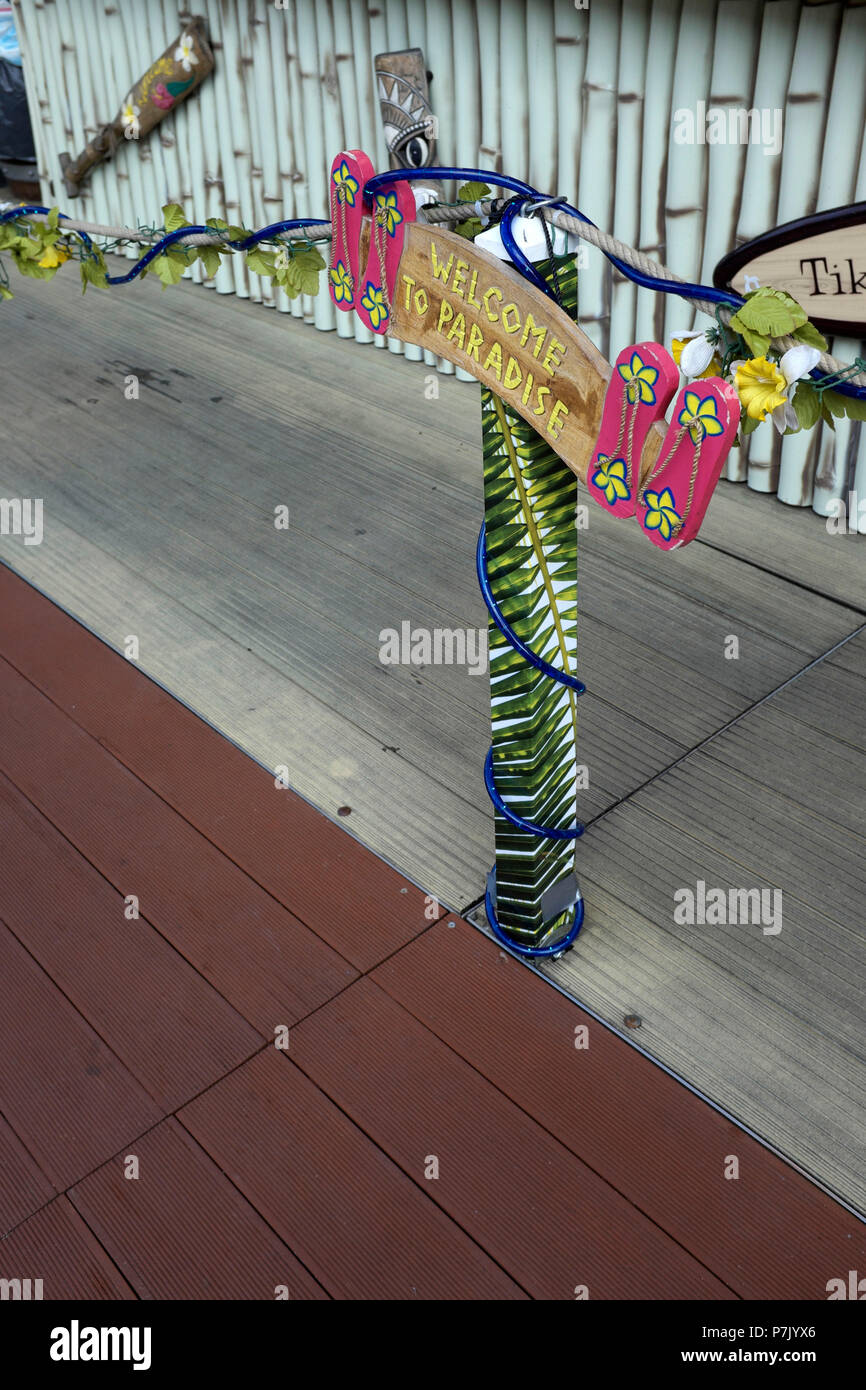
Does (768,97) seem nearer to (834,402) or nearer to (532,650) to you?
(532,650)

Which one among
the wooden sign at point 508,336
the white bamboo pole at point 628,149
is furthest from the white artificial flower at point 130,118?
the wooden sign at point 508,336

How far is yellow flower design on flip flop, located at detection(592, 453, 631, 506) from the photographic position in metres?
1.88

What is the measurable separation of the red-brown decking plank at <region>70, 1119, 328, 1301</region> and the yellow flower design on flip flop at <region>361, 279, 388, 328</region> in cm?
176

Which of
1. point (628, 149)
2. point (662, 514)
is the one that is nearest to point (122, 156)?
point (628, 149)

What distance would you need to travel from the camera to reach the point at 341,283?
2.39m

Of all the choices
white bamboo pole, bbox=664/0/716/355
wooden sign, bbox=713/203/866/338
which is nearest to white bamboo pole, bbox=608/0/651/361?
white bamboo pole, bbox=664/0/716/355

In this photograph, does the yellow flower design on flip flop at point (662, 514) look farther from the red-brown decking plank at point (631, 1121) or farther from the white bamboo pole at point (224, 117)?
the white bamboo pole at point (224, 117)

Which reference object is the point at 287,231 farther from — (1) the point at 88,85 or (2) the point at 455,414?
(1) the point at 88,85

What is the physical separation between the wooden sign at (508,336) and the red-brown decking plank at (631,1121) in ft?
4.44

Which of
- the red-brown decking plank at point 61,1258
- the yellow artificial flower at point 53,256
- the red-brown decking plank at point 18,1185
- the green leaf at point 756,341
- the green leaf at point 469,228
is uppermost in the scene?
the green leaf at point 469,228

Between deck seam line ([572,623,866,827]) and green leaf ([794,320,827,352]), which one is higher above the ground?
green leaf ([794,320,827,352])

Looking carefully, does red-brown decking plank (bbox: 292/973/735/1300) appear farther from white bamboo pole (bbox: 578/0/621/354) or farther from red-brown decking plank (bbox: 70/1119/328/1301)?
white bamboo pole (bbox: 578/0/621/354)

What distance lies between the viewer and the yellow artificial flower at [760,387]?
5.65 feet
